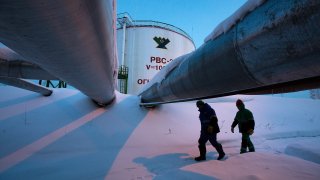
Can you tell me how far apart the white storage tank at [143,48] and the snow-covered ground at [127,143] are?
4798mm

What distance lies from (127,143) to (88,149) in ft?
3.04

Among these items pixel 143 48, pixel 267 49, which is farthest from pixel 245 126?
pixel 143 48

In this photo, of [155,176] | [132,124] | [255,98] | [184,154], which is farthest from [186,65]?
[255,98]

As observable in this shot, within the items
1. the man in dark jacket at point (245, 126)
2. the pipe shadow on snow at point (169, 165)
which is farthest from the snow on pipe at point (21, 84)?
the man in dark jacket at point (245, 126)

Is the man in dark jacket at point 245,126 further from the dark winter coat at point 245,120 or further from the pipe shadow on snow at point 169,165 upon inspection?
the pipe shadow on snow at point 169,165

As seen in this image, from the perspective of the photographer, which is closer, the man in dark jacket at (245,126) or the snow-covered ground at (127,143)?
the snow-covered ground at (127,143)

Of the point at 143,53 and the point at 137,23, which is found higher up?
the point at 137,23

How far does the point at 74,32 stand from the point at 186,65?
1362 millimetres

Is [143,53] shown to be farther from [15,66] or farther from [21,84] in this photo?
[15,66]

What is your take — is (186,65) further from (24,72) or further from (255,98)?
(255,98)

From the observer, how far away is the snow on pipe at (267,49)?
3.07ft

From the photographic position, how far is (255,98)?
361 inches

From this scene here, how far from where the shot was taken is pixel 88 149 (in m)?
4.66

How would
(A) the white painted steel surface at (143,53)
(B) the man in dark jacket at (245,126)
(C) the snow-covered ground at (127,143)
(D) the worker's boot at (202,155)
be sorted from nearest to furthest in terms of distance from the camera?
(C) the snow-covered ground at (127,143) → (D) the worker's boot at (202,155) → (B) the man in dark jacket at (245,126) → (A) the white painted steel surface at (143,53)
